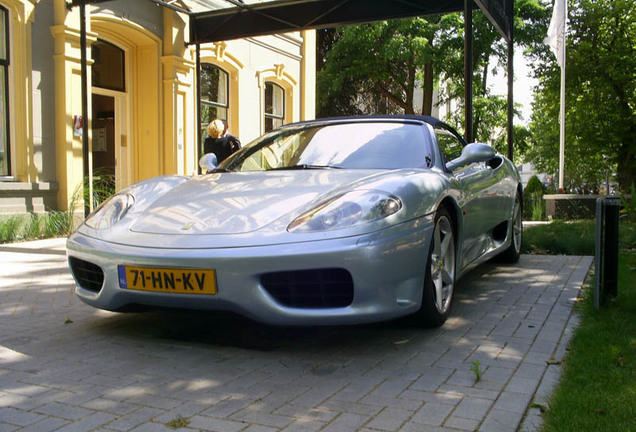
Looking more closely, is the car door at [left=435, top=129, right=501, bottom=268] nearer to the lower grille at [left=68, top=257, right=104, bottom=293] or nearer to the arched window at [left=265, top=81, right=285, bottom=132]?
the lower grille at [left=68, top=257, right=104, bottom=293]

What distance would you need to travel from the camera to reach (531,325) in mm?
4027

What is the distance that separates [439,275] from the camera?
12.6 ft

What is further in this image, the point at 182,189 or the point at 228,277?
the point at 182,189

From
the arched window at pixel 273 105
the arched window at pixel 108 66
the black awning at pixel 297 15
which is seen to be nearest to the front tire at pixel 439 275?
the black awning at pixel 297 15

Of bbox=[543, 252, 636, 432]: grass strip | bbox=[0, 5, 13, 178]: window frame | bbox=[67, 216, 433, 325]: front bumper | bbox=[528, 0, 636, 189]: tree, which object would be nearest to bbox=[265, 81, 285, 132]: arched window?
bbox=[0, 5, 13, 178]: window frame

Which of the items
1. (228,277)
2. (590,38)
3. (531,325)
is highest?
(590,38)

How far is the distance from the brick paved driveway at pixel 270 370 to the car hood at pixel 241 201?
20.6 inches

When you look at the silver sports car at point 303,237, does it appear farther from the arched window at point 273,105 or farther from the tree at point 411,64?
the tree at point 411,64

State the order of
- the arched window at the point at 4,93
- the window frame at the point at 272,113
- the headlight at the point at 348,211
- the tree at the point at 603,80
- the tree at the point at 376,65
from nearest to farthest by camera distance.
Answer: the headlight at the point at 348,211
the arched window at the point at 4,93
the window frame at the point at 272,113
the tree at the point at 603,80
the tree at the point at 376,65

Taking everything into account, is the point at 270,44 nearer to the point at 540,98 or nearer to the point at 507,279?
the point at 507,279

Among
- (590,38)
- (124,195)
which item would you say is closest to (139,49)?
(124,195)

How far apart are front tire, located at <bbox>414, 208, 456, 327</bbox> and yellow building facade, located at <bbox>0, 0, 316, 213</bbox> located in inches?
269

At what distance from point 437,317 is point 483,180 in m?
1.61

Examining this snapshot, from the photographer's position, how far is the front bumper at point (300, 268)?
311 centimetres
